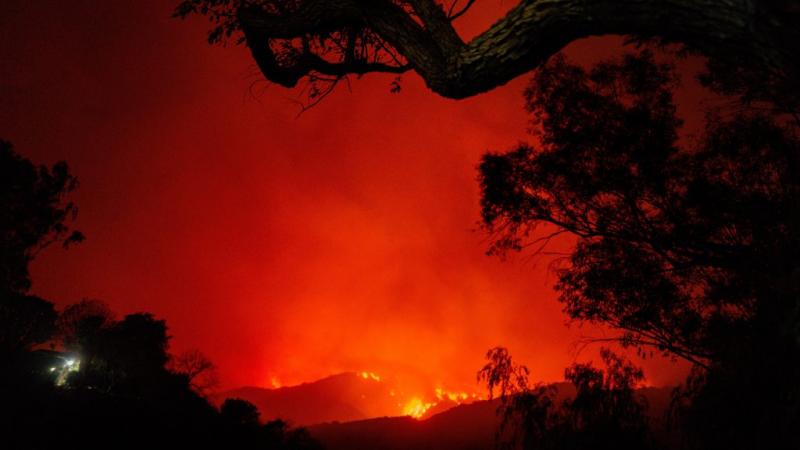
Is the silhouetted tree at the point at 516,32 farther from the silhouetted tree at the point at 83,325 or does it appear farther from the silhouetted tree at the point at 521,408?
the silhouetted tree at the point at 83,325

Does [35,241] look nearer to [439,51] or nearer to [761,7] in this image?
[439,51]

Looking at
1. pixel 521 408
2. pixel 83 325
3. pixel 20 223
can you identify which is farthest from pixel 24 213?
pixel 521 408

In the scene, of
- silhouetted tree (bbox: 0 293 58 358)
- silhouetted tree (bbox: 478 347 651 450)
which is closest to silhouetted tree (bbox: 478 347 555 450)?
silhouetted tree (bbox: 478 347 651 450)

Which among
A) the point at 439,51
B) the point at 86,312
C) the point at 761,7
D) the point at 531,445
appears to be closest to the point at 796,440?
the point at 761,7

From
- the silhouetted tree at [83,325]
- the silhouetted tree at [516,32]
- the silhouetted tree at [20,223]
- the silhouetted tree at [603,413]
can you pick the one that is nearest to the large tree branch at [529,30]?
the silhouetted tree at [516,32]

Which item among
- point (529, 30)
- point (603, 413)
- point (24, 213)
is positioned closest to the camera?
point (529, 30)

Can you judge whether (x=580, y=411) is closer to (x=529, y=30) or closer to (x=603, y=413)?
(x=603, y=413)

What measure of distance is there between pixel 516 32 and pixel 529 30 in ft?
0.29

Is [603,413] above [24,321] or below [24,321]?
below

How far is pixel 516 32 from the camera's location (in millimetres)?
2400

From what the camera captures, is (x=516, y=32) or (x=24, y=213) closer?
(x=516, y=32)

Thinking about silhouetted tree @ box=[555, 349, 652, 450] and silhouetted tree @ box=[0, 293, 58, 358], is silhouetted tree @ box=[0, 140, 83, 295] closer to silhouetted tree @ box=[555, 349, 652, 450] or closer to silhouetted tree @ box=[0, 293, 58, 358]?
A: silhouetted tree @ box=[0, 293, 58, 358]

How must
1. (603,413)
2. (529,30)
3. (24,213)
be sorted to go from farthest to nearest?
(24,213) → (603,413) → (529,30)

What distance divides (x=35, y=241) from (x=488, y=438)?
67626 mm
